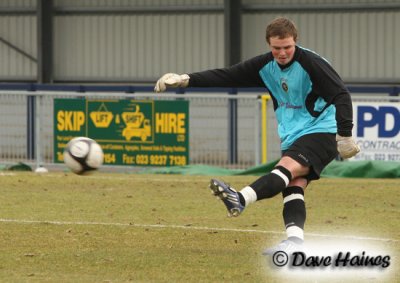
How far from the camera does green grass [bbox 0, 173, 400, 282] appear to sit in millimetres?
9562

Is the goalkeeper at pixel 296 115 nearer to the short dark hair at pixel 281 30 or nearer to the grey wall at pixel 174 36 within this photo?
the short dark hair at pixel 281 30

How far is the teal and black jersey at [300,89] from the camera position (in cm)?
968

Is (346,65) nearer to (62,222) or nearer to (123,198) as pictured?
(123,198)

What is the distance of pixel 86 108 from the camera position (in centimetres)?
2095

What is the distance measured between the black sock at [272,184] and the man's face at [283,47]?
94 cm

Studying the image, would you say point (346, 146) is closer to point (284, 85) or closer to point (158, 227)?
point (284, 85)

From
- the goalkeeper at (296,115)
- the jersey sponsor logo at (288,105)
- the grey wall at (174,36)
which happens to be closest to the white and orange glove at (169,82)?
the goalkeeper at (296,115)

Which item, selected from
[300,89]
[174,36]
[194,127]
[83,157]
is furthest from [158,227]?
[174,36]

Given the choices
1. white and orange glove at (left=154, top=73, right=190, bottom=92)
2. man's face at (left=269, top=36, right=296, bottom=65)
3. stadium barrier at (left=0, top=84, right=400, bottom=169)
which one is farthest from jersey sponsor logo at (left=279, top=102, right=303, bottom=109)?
stadium barrier at (left=0, top=84, right=400, bottom=169)

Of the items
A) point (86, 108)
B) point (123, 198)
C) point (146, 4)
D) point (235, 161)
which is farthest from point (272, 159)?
point (146, 4)

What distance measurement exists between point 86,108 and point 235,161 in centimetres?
286

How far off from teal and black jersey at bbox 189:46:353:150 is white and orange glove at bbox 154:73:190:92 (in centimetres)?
10

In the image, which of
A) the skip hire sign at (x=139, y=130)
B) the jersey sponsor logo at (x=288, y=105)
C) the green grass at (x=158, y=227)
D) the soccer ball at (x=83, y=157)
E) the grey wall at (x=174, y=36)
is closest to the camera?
the green grass at (x=158, y=227)

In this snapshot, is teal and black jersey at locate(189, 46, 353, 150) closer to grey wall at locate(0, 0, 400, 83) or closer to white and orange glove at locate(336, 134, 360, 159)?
white and orange glove at locate(336, 134, 360, 159)
